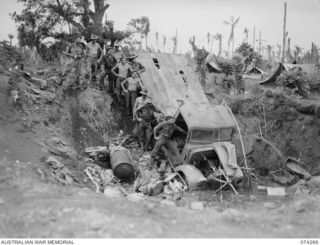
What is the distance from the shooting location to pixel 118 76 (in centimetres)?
1212

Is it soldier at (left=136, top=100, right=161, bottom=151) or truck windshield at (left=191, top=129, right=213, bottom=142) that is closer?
truck windshield at (left=191, top=129, right=213, bottom=142)

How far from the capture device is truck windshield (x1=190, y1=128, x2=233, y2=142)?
28.7 ft

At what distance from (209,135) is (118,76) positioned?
4.40m

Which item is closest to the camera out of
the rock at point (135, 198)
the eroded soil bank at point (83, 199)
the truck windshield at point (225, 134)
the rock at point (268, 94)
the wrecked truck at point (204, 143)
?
the eroded soil bank at point (83, 199)

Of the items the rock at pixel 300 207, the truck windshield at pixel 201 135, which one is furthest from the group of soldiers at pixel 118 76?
the rock at pixel 300 207

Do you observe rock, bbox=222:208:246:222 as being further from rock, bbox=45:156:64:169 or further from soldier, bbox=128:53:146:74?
soldier, bbox=128:53:146:74

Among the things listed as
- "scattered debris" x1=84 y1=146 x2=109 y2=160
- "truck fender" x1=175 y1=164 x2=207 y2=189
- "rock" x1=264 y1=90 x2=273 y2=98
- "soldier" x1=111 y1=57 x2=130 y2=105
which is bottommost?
"truck fender" x1=175 y1=164 x2=207 y2=189

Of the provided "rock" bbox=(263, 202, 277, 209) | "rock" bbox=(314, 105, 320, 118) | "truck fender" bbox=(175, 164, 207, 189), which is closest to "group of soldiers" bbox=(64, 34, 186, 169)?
"truck fender" bbox=(175, 164, 207, 189)

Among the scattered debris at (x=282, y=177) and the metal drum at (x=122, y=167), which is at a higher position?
the metal drum at (x=122, y=167)

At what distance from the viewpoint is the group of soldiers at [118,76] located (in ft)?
34.5

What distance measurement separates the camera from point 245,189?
27.9 ft

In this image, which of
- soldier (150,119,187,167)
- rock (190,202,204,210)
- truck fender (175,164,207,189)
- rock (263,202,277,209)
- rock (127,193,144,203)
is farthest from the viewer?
soldier (150,119,187,167)

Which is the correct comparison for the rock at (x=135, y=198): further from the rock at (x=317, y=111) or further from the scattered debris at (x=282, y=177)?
the rock at (x=317, y=111)

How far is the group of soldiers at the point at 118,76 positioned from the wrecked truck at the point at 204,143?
108 cm
